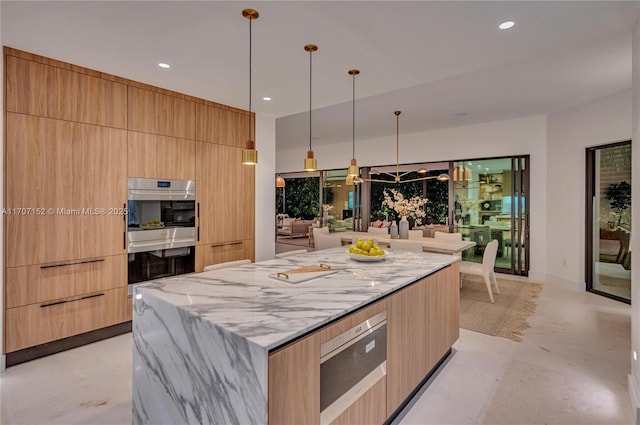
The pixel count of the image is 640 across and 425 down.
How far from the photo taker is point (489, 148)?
5.94 m

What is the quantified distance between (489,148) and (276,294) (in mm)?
5533

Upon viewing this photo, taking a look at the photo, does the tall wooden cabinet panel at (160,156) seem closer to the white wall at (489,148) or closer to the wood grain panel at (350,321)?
the wood grain panel at (350,321)

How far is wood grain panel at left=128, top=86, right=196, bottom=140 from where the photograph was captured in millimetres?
3340

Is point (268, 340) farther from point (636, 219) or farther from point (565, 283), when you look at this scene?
point (565, 283)

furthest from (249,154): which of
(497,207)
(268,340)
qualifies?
(497,207)

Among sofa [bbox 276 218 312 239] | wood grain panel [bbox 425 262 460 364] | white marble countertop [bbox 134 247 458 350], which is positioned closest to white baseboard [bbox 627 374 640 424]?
wood grain panel [bbox 425 262 460 364]

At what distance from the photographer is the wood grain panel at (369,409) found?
1534 mm

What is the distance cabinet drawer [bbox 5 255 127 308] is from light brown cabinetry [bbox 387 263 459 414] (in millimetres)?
2760

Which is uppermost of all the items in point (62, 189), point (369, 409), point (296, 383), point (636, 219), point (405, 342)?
point (62, 189)

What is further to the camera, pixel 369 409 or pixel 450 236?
pixel 450 236

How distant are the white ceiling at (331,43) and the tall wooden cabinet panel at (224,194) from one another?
0.67 meters

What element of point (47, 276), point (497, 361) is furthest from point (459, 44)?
point (47, 276)

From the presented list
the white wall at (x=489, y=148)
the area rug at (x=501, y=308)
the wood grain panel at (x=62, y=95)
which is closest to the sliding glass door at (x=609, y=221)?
the white wall at (x=489, y=148)

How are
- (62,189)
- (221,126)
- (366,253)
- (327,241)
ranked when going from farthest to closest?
(327,241)
(221,126)
(62,189)
(366,253)
